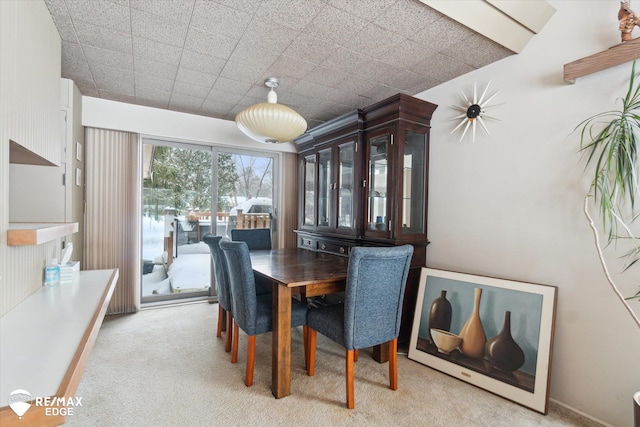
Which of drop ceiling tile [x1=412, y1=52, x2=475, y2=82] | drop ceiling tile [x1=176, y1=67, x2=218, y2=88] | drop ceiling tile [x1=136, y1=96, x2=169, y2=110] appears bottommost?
drop ceiling tile [x1=136, y1=96, x2=169, y2=110]

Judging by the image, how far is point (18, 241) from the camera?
1.19 m

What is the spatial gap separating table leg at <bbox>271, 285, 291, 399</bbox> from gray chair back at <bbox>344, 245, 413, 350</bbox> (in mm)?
400

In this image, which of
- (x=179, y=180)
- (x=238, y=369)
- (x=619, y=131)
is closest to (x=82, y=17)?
(x=179, y=180)

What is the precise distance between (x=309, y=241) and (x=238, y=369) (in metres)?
1.83

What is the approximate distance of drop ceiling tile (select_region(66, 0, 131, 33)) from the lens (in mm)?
1735

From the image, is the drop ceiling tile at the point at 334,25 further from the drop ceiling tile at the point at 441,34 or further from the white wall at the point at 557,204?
the white wall at the point at 557,204

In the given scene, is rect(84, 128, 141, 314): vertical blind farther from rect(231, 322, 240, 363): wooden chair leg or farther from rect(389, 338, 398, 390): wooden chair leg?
rect(389, 338, 398, 390): wooden chair leg

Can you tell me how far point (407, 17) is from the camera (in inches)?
71.6

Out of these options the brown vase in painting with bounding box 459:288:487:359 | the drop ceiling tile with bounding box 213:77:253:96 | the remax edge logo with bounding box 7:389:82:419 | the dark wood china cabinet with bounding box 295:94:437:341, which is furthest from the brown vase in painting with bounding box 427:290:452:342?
the drop ceiling tile with bounding box 213:77:253:96

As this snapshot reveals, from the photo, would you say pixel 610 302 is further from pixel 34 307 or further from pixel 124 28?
pixel 124 28

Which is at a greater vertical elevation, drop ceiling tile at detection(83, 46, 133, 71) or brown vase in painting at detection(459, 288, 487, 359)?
drop ceiling tile at detection(83, 46, 133, 71)

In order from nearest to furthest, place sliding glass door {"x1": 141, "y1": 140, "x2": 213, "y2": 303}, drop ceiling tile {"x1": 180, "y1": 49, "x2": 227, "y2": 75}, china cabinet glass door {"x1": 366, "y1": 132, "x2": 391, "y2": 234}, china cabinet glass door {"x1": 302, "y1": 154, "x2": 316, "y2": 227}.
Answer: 1. drop ceiling tile {"x1": 180, "y1": 49, "x2": 227, "y2": 75}
2. china cabinet glass door {"x1": 366, "y1": 132, "x2": 391, "y2": 234}
3. sliding glass door {"x1": 141, "y1": 140, "x2": 213, "y2": 303}
4. china cabinet glass door {"x1": 302, "y1": 154, "x2": 316, "y2": 227}

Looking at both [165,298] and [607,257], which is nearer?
[607,257]

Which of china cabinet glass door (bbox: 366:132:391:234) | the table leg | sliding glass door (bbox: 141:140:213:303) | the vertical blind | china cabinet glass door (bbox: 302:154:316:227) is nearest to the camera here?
the table leg
